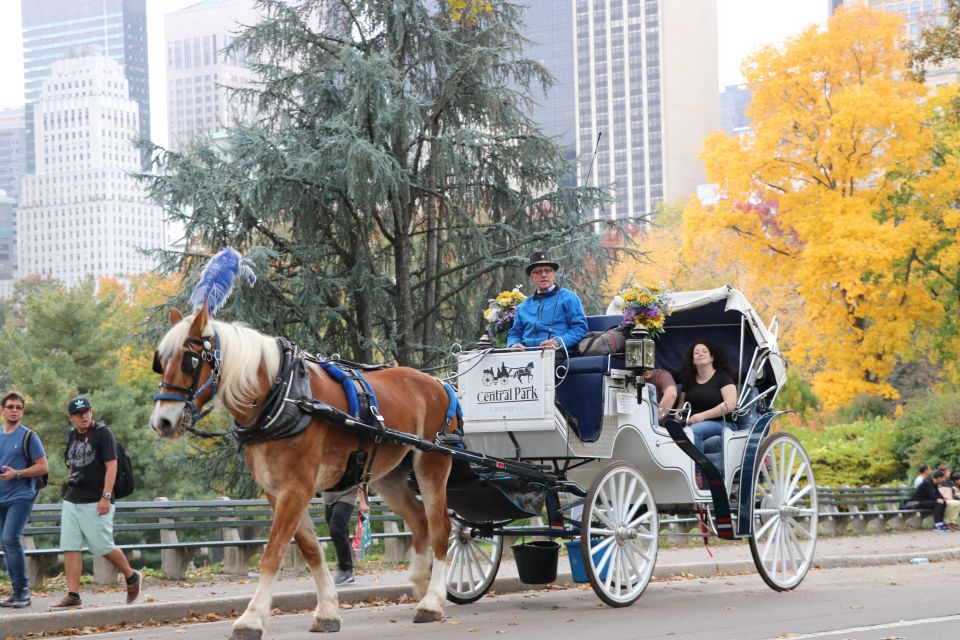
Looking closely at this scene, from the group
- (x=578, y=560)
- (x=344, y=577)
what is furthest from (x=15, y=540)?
(x=578, y=560)

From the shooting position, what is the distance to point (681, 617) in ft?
32.7

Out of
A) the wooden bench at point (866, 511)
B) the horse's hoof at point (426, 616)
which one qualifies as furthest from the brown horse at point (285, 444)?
the wooden bench at point (866, 511)

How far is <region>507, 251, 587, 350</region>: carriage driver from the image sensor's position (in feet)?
36.6

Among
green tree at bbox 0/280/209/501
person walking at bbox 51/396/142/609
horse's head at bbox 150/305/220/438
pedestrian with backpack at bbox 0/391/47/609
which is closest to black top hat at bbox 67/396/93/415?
person walking at bbox 51/396/142/609

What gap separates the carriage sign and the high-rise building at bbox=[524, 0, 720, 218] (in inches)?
6820

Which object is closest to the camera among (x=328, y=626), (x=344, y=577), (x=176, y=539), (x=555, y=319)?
(x=328, y=626)

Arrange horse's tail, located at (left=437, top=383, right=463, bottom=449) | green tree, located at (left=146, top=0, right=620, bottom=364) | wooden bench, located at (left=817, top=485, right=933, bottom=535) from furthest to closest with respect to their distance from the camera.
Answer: wooden bench, located at (left=817, top=485, right=933, bottom=535)
green tree, located at (left=146, top=0, right=620, bottom=364)
horse's tail, located at (left=437, top=383, right=463, bottom=449)

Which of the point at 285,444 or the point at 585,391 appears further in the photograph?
the point at 585,391

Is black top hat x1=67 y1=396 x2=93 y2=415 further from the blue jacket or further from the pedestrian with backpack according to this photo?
the blue jacket

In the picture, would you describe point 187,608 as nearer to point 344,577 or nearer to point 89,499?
point 89,499

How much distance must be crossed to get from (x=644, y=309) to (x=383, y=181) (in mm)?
10097

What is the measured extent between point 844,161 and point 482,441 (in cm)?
2483

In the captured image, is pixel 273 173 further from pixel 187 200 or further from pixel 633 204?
pixel 633 204

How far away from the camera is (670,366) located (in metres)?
12.9
